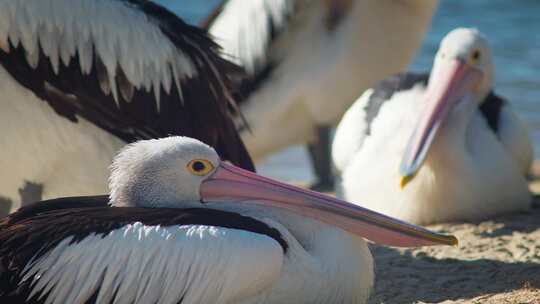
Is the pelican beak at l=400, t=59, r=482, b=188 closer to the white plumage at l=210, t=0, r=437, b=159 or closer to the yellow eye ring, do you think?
the yellow eye ring

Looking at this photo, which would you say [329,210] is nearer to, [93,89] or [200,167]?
[200,167]

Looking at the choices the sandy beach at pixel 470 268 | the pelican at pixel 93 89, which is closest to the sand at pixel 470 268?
the sandy beach at pixel 470 268

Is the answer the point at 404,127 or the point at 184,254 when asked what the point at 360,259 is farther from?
the point at 404,127

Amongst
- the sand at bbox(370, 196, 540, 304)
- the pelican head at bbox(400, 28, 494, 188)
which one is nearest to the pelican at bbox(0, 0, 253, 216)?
the sand at bbox(370, 196, 540, 304)

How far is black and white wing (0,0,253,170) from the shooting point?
5363 mm

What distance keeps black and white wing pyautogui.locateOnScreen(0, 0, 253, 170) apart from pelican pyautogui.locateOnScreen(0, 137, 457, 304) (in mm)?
1152

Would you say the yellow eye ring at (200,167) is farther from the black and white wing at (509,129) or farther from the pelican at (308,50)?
the pelican at (308,50)

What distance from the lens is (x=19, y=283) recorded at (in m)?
3.80

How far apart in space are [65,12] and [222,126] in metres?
0.95

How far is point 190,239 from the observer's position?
3912mm

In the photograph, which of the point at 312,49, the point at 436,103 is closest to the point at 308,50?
the point at 312,49

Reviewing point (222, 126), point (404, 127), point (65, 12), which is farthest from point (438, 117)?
point (65, 12)

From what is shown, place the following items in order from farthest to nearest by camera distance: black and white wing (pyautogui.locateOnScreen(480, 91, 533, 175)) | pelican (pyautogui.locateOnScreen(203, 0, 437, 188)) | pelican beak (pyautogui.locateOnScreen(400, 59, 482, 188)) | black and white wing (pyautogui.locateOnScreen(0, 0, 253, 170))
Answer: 1. pelican (pyautogui.locateOnScreen(203, 0, 437, 188))
2. black and white wing (pyautogui.locateOnScreen(480, 91, 533, 175))
3. pelican beak (pyautogui.locateOnScreen(400, 59, 482, 188))
4. black and white wing (pyautogui.locateOnScreen(0, 0, 253, 170))

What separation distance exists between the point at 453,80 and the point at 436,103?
0.66 feet
